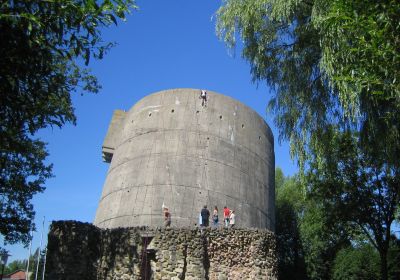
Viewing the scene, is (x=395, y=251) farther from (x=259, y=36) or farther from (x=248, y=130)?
(x=259, y=36)

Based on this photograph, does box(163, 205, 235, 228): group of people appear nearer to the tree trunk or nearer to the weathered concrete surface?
the weathered concrete surface

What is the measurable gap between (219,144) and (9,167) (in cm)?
870

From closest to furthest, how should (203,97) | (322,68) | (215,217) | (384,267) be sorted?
1. (322,68)
2. (215,217)
3. (384,267)
4. (203,97)

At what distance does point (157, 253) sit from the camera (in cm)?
1414

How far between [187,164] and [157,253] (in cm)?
582

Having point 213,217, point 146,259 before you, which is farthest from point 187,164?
point 146,259

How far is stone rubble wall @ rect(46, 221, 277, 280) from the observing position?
46.1 feet

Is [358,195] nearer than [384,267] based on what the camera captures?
No

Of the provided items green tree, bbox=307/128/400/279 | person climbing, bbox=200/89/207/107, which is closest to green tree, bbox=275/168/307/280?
green tree, bbox=307/128/400/279

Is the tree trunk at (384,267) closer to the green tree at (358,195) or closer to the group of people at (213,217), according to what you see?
the green tree at (358,195)

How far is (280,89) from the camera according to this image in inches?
502

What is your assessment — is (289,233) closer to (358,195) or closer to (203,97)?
(358,195)

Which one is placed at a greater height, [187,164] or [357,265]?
[187,164]

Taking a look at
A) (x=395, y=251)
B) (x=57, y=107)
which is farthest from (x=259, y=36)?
(x=395, y=251)
